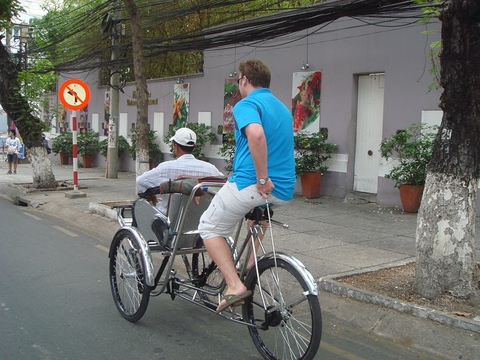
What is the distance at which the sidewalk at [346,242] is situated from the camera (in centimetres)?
427

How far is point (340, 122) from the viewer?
12047 mm

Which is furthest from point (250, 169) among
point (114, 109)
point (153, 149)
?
point (153, 149)

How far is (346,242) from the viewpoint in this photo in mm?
7707

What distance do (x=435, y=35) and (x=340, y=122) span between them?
278cm

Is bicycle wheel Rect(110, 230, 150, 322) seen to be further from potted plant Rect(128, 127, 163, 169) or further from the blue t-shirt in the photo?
potted plant Rect(128, 127, 163, 169)

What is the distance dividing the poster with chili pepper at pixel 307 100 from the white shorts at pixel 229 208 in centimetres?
914

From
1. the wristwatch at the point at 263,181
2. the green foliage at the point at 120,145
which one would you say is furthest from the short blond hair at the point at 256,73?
the green foliage at the point at 120,145

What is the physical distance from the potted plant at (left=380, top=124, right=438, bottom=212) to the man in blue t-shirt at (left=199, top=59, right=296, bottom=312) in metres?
6.80

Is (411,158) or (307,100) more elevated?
(307,100)

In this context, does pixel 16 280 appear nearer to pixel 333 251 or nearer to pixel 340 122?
pixel 333 251

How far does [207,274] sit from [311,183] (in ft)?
26.0

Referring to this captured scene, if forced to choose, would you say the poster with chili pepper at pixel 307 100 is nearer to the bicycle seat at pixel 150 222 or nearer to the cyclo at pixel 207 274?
the cyclo at pixel 207 274

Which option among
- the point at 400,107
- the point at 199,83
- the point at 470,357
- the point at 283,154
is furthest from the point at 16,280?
the point at 199,83

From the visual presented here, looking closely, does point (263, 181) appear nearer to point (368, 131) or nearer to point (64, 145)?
point (368, 131)
